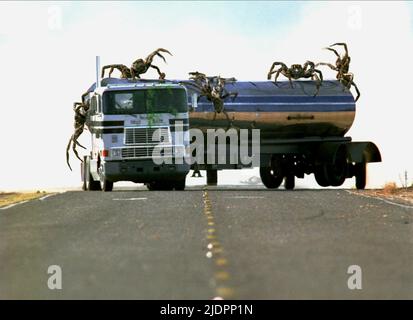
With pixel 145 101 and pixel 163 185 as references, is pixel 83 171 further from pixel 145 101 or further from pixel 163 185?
pixel 145 101

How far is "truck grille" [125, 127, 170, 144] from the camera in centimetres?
3238

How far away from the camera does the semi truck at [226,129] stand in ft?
106

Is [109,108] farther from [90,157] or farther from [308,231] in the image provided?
[308,231]

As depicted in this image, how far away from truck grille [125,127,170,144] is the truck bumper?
2.12 feet

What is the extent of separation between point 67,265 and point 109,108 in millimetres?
19530

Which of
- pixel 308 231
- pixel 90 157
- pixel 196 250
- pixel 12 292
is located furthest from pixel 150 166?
pixel 12 292

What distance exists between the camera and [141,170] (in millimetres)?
32188

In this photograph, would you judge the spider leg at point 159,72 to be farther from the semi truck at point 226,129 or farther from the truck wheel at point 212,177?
the truck wheel at point 212,177

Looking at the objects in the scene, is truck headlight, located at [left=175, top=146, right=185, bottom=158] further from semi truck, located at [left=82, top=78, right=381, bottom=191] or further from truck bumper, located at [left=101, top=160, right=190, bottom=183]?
truck bumper, located at [left=101, top=160, right=190, bottom=183]

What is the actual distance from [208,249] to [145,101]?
1800 centimetres

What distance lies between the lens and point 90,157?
3572cm

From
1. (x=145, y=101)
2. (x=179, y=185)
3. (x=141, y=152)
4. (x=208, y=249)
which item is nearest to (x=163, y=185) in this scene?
(x=179, y=185)

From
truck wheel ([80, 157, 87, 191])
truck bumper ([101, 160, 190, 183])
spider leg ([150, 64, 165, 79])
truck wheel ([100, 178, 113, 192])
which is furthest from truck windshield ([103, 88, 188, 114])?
truck wheel ([80, 157, 87, 191])

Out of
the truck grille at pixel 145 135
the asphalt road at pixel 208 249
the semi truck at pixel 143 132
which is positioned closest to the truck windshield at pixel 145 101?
the semi truck at pixel 143 132
